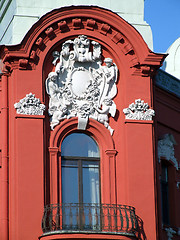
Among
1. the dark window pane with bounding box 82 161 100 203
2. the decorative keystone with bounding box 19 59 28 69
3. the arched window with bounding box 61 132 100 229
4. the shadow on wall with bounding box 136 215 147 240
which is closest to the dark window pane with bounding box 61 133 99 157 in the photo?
the arched window with bounding box 61 132 100 229

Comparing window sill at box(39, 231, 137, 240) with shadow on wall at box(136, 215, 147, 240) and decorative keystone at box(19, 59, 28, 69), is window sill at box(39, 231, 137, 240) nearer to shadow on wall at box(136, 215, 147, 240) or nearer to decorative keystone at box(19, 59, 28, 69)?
shadow on wall at box(136, 215, 147, 240)

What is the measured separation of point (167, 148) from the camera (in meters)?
26.0

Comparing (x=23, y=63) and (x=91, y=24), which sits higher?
(x=91, y=24)

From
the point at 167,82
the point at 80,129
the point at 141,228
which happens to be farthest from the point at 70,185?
the point at 167,82

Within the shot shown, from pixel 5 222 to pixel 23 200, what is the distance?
0.76 meters

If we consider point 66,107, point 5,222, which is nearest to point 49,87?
point 66,107

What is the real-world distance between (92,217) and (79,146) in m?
2.16

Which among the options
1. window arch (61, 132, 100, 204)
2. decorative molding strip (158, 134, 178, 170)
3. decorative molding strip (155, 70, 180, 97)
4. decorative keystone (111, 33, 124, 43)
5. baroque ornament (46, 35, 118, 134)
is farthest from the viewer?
decorative molding strip (155, 70, 180, 97)

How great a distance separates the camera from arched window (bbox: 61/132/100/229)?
75.1 ft

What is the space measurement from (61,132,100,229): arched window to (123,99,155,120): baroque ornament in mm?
1288

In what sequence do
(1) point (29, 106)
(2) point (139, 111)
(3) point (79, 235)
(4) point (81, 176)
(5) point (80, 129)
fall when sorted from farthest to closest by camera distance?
(2) point (139, 111)
(5) point (80, 129)
(4) point (81, 176)
(1) point (29, 106)
(3) point (79, 235)

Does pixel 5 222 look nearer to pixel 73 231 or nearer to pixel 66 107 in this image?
pixel 73 231

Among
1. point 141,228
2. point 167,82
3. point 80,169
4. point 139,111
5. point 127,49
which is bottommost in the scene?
point 141,228

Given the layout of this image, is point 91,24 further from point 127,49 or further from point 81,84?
point 81,84
